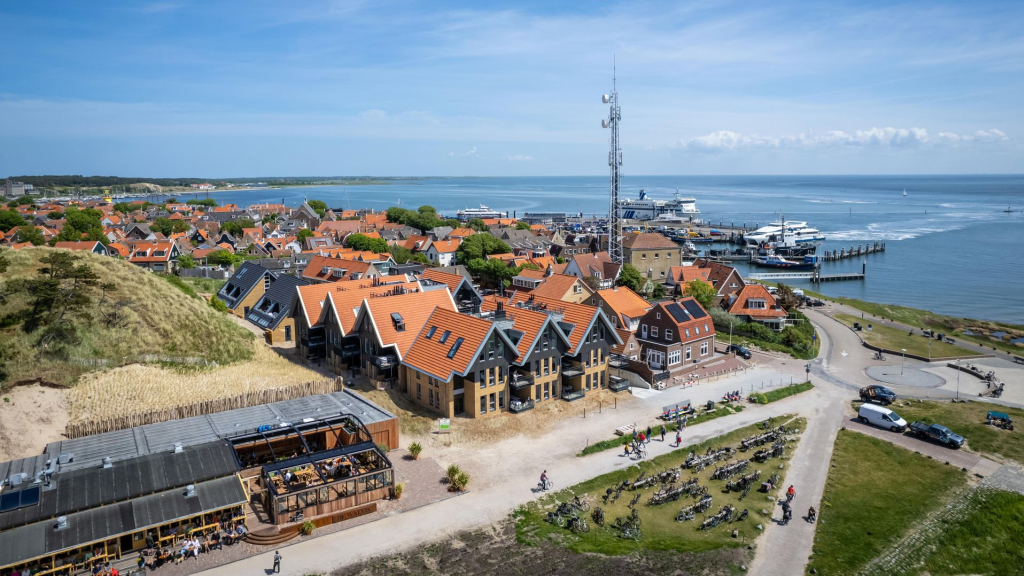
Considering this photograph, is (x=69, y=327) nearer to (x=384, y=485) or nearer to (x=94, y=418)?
(x=94, y=418)

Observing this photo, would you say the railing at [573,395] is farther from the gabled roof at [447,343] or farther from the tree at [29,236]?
the tree at [29,236]

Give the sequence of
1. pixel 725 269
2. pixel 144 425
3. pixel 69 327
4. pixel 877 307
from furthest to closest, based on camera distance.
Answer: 1. pixel 877 307
2. pixel 725 269
3. pixel 69 327
4. pixel 144 425

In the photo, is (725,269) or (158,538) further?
(725,269)

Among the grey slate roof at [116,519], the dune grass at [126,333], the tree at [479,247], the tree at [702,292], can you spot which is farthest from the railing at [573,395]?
the tree at [479,247]

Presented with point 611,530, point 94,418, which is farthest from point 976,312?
point 94,418

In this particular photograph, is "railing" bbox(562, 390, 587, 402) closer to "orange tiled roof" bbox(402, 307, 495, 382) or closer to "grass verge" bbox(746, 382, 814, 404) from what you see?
"orange tiled roof" bbox(402, 307, 495, 382)

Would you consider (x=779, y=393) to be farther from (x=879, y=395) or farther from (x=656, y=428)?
(x=656, y=428)
